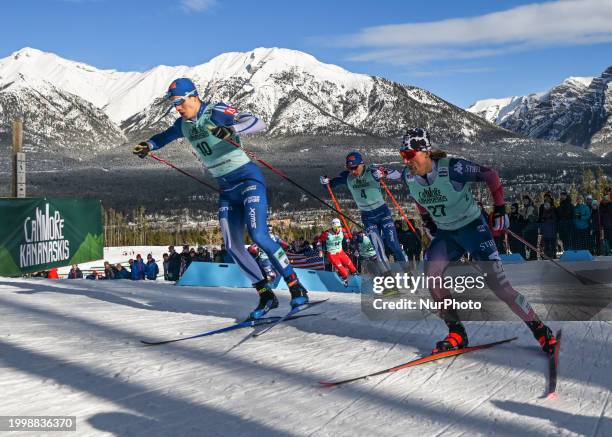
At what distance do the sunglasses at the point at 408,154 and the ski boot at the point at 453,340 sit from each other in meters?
1.35

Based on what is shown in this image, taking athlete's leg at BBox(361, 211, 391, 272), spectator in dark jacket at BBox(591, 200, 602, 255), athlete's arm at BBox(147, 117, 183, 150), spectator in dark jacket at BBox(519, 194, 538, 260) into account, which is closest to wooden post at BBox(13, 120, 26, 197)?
athlete's leg at BBox(361, 211, 391, 272)

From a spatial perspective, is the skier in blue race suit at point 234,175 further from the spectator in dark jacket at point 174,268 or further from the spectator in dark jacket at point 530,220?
the spectator in dark jacket at point 174,268

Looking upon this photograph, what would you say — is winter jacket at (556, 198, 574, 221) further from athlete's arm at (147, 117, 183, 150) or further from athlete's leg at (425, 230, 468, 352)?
athlete's arm at (147, 117, 183, 150)

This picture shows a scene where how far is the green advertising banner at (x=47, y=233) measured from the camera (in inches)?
544

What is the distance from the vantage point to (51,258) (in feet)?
50.4

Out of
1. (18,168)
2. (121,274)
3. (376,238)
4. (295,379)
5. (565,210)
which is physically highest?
(18,168)

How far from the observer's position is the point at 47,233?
15.2 meters

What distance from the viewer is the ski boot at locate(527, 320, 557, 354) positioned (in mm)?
4895

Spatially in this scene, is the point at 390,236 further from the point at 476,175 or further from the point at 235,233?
the point at 476,175

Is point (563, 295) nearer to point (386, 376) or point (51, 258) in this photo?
point (386, 376)

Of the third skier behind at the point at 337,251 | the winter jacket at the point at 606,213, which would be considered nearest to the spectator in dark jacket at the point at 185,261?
the third skier behind at the point at 337,251

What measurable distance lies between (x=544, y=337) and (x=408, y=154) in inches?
→ 66.8

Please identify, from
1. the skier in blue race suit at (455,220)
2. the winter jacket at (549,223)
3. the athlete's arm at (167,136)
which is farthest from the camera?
the winter jacket at (549,223)

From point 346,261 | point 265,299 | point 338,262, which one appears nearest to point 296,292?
point 265,299
